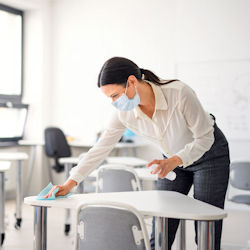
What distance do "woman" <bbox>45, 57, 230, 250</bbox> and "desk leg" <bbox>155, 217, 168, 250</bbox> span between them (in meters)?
0.14

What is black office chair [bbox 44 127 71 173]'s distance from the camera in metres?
6.18

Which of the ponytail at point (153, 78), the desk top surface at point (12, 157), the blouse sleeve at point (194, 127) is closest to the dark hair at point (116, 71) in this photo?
the ponytail at point (153, 78)

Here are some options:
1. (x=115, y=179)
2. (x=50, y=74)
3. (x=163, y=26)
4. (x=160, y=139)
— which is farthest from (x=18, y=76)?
(x=160, y=139)

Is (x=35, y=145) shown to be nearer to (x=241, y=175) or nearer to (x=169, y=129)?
(x=241, y=175)

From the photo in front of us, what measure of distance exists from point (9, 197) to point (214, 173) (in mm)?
4947

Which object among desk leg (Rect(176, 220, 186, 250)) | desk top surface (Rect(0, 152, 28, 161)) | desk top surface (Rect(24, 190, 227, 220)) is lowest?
desk leg (Rect(176, 220, 186, 250))

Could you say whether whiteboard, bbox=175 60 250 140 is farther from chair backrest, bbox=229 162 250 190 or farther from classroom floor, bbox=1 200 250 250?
chair backrest, bbox=229 162 250 190

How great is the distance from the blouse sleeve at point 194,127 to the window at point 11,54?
198 inches

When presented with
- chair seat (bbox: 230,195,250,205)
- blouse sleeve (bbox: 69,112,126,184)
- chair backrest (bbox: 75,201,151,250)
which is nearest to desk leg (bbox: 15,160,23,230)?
chair seat (bbox: 230,195,250,205)

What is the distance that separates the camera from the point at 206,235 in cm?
189

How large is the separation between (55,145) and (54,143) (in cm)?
3

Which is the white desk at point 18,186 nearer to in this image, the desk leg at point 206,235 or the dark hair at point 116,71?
the dark hair at point 116,71

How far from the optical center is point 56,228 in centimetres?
464

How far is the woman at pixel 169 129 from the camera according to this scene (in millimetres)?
2105
